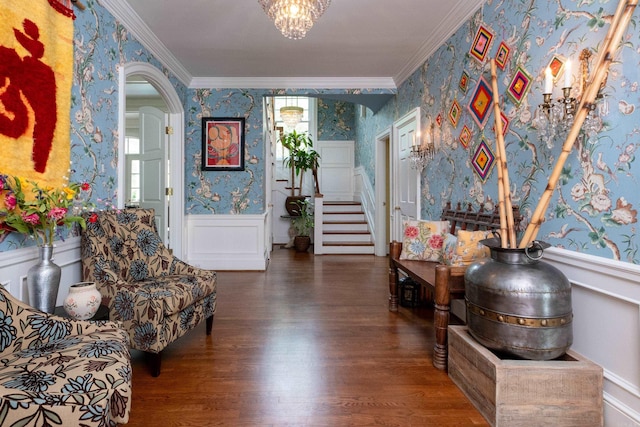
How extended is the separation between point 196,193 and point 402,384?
12.2 feet

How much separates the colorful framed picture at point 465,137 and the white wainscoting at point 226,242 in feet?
9.18

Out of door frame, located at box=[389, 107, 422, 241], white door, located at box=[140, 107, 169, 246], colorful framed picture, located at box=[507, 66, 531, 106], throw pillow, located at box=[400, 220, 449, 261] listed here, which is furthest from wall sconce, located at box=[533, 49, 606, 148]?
white door, located at box=[140, 107, 169, 246]

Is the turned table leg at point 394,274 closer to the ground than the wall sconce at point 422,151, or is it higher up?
closer to the ground

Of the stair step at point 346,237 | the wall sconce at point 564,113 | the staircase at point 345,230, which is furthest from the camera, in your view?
the stair step at point 346,237

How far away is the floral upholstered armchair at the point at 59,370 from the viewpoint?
103 centimetres

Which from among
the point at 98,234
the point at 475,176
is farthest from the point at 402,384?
the point at 98,234

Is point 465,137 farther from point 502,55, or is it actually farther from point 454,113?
point 502,55

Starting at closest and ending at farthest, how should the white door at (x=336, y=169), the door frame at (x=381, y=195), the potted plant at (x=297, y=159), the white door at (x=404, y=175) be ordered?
the white door at (x=404, y=175)
the door frame at (x=381, y=195)
the potted plant at (x=297, y=159)
the white door at (x=336, y=169)

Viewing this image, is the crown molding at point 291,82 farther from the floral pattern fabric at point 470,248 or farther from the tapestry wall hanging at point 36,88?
the floral pattern fabric at point 470,248

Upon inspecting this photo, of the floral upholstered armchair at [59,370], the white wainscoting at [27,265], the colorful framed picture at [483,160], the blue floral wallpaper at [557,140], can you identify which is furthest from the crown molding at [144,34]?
the colorful framed picture at [483,160]

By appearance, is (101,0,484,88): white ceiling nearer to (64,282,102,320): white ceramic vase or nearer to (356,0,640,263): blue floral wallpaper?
(356,0,640,263): blue floral wallpaper

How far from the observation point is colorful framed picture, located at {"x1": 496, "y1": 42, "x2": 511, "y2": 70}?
2358 mm

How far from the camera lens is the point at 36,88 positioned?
1.95 metres

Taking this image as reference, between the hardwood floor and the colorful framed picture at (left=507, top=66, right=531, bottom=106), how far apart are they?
1739mm
